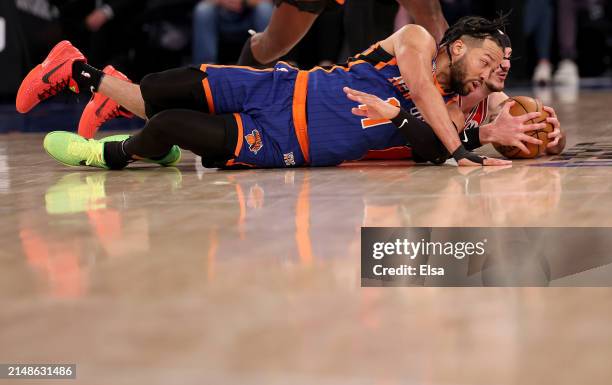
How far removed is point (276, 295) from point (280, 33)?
10.4 ft

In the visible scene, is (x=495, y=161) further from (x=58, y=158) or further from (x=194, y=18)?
(x=194, y=18)

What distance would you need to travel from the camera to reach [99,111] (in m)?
4.33

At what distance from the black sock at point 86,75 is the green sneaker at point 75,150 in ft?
0.76

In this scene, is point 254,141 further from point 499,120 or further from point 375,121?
point 499,120

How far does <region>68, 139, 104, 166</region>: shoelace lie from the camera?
3.98 meters

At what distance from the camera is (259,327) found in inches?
66.3

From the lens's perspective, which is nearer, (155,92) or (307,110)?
(307,110)

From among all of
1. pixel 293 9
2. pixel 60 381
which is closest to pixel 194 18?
pixel 293 9

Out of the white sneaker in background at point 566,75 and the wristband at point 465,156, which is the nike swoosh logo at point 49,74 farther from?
the white sneaker in background at point 566,75

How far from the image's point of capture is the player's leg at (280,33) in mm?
4875

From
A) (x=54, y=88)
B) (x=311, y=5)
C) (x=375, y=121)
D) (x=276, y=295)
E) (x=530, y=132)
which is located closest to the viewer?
(x=276, y=295)

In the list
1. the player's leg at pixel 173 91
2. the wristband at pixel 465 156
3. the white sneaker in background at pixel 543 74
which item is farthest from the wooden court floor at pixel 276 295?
the white sneaker in background at pixel 543 74

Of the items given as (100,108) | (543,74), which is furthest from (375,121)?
(543,74)

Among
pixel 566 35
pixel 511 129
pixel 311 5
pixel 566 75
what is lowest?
pixel 566 75
